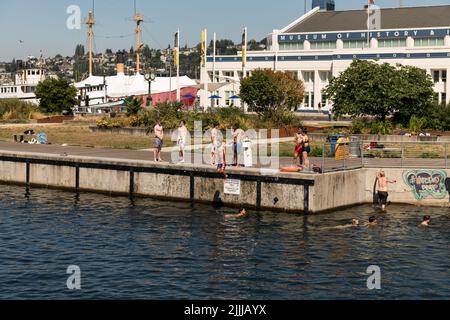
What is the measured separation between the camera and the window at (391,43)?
Answer: 103 metres

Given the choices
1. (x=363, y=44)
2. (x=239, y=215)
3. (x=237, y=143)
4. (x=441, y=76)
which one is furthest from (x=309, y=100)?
(x=239, y=215)

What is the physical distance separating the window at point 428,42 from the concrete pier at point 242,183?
70964 millimetres

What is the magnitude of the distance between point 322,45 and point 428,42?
16018mm

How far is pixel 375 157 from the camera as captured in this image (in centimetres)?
3975

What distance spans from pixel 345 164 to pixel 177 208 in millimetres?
8462

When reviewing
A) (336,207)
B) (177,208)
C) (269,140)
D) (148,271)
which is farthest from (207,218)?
(269,140)

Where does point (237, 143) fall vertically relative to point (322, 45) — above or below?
A: below

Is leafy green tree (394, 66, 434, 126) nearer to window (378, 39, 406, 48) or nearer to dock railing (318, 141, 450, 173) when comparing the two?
dock railing (318, 141, 450, 173)

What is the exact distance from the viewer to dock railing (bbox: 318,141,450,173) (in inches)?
1400

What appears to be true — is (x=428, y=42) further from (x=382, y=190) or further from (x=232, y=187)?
(x=232, y=187)

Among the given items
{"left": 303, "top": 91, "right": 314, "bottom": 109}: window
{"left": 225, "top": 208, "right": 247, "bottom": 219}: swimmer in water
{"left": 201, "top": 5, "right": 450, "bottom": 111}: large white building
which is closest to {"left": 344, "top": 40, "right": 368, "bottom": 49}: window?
{"left": 201, "top": 5, "right": 450, "bottom": 111}: large white building

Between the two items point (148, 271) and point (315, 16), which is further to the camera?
point (315, 16)

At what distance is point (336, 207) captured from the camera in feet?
110
